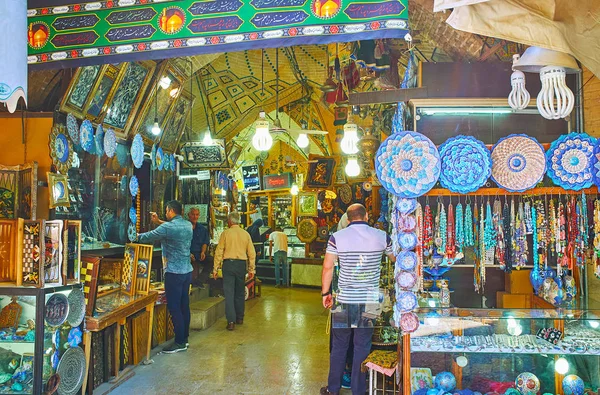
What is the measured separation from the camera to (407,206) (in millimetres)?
3453

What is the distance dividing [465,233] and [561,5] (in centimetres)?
181

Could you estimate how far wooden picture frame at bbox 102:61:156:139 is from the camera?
18.2 feet

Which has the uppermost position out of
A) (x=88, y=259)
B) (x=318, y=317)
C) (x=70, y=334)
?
(x=88, y=259)

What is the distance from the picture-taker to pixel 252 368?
507cm

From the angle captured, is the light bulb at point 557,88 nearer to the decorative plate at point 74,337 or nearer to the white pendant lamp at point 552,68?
the white pendant lamp at point 552,68

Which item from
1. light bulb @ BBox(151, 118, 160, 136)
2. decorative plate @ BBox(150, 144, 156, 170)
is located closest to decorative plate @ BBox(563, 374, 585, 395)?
light bulb @ BBox(151, 118, 160, 136)

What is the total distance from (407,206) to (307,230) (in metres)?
8.44

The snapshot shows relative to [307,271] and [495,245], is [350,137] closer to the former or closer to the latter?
[495,245]

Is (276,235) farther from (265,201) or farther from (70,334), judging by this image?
(70,334)

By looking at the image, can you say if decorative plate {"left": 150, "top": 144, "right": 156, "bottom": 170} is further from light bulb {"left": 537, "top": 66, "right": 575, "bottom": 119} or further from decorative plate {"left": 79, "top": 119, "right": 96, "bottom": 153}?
light bulb {"left": 537, "top": 66, "right": 575, "bottom": 119}

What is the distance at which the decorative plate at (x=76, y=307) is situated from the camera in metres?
3.73

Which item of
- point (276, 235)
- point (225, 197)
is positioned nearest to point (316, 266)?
point (276, 235)

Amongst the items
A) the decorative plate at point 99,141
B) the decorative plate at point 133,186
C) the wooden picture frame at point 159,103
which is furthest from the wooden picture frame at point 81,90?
the decorative plate at point 133,186

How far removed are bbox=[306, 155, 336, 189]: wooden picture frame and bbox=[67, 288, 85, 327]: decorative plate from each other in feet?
24.4
